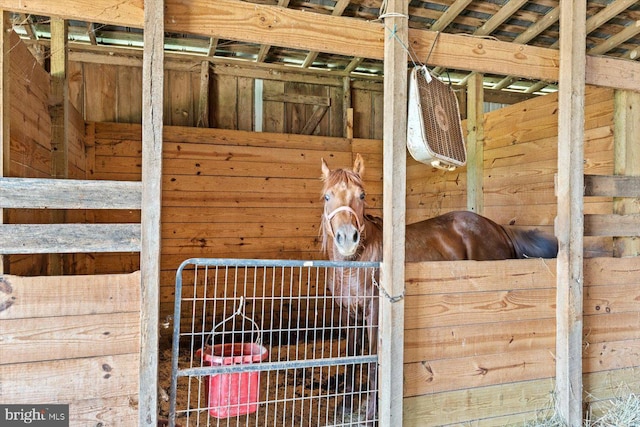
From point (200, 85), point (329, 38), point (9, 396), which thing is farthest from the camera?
point (200, 85)

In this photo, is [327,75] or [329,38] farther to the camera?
[327,75]

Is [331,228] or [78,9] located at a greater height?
[78,9]

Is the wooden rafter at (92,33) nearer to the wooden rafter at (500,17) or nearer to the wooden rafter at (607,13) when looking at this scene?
the wooden rafter at (500,17)

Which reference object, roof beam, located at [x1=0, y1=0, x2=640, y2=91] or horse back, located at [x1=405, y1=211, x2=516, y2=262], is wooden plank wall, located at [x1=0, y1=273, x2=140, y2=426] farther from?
horse back, located at [x1=405, y1=211, x2=516, y2=262]

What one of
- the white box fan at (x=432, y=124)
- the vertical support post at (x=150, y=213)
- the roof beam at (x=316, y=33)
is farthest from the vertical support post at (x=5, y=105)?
the white box fan at (x=432, y=124)

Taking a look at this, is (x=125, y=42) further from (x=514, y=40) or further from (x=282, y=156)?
(x=514, y=40)

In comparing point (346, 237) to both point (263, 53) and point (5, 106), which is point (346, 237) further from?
point (263, 53)

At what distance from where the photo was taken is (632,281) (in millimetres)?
2578

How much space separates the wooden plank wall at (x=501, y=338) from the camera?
2.11 meters

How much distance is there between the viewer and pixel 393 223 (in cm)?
200

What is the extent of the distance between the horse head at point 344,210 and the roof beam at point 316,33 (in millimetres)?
711

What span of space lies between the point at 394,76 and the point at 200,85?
308cm

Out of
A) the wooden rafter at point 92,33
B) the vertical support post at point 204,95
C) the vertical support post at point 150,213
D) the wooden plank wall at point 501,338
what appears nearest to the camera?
the vertical support post at point 150,213

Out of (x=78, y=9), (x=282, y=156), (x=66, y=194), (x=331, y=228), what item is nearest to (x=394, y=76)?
(x=331, y=228)
